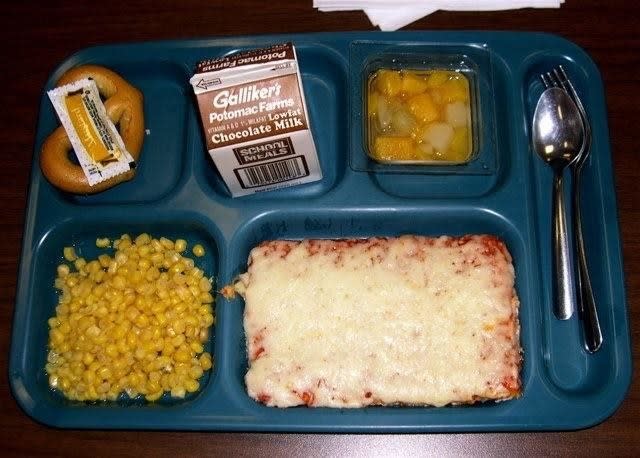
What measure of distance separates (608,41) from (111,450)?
2183mm

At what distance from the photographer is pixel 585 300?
1841 mm

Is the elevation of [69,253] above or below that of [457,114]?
below

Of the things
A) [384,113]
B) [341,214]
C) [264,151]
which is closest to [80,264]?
[264,151]

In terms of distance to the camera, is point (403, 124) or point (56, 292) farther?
point (56, 292)

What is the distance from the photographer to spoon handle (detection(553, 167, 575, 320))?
1875mm

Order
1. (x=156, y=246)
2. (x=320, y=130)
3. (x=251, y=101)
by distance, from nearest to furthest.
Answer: (x=251, y=101), (x=156, y=246), (x=320, y=130)

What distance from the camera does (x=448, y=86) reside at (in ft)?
6.55

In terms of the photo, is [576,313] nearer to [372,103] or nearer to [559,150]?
[559,150]

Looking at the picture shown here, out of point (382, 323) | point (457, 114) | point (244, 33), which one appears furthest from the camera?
point (244, 33)

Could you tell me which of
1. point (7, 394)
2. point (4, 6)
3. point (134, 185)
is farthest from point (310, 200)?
point (4, 6)

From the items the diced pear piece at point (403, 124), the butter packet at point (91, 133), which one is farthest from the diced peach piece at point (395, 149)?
the butter packet at point (91, 133)

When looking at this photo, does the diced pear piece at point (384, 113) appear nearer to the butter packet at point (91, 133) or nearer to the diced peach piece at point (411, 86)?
the diced peach piece at point (411, 86)

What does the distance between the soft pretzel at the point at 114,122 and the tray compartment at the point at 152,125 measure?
8cm

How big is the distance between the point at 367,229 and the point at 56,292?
3.55 feet
